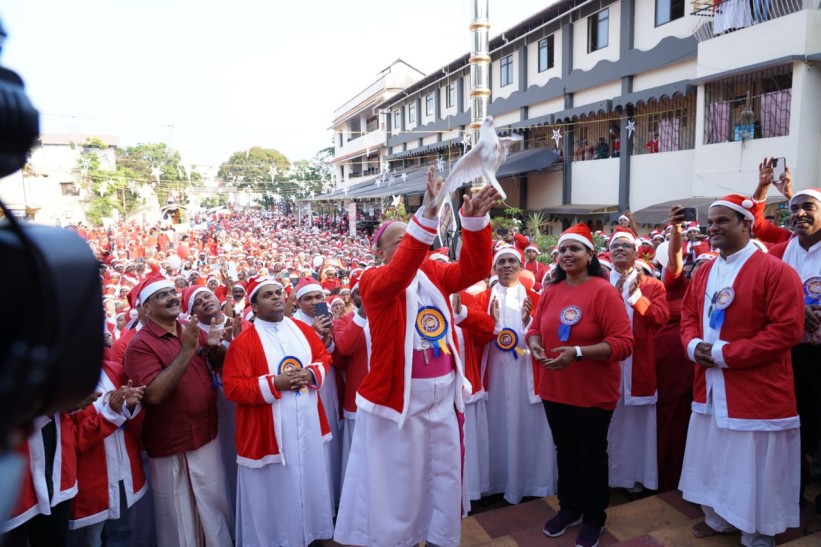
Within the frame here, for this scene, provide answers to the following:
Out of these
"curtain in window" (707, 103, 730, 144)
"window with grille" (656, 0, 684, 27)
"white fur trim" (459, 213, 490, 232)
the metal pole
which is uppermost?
"window with grille" (656, 0, 684, 27)

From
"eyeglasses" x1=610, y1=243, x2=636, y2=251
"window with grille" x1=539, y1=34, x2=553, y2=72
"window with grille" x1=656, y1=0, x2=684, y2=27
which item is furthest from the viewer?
"window with grille" x1=539, y1=34, x2=553, y2=72

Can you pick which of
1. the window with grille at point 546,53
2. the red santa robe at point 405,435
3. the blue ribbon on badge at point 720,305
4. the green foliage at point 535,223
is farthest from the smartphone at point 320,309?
the window with grille at point 546,53

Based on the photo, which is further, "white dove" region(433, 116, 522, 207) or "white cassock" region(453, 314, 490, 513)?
"white cassock" region(453, 314, 490, 513)

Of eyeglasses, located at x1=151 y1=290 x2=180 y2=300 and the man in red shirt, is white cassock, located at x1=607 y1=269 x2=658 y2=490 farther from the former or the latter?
eyeglasses, located at x1=151 y1=290 x2=180 y2=300

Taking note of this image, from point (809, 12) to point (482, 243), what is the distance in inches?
488

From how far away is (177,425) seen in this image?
332 centimetres

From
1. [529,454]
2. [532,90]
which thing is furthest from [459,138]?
[529,454]

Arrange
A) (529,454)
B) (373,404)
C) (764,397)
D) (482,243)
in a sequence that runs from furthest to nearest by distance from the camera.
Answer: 1. (529,454)
2. (764,397)
3. (373,404)
4. (482,243)

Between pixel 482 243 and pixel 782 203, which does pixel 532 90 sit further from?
pixel 482 243

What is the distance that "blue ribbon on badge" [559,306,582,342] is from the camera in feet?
10.7

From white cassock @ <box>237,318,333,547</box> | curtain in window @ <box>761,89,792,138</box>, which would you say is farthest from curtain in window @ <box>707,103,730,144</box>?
white cassock @ <box>237,318,333,547</box>

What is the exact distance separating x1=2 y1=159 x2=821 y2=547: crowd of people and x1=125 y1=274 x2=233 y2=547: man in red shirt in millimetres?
13

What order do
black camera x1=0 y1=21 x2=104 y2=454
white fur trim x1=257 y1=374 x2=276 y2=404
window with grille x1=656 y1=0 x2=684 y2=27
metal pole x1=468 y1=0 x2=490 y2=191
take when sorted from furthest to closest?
window with grille x1=656 y1=0 x2=684 y2=27 < metal pole x1=468 y1=0 x2=490 y2=191 < white fur trim x1=257 y1=374 x2=276 y2=404 < black camera x1=0 y1=21 x2=104 y2=454

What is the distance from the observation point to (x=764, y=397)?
296cm
